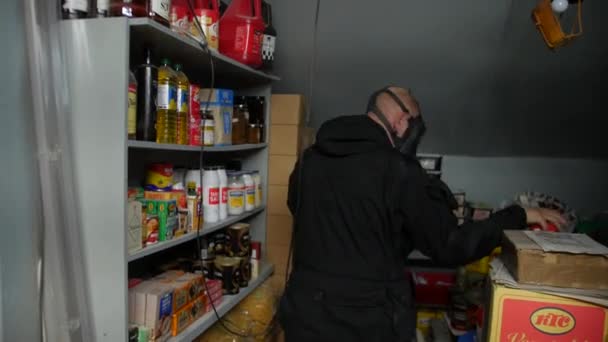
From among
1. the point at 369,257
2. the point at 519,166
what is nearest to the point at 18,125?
the point at 369,257

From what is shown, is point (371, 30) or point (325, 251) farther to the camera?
point (371, 30)

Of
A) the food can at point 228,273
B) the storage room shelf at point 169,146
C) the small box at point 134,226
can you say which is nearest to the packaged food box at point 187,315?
the food can at point 228,273

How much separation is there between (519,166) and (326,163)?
1.95m

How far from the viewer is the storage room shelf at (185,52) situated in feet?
3.87

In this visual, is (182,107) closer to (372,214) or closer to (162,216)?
(162,216)

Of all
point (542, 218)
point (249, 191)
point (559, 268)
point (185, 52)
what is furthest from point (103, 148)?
point (542, 218)

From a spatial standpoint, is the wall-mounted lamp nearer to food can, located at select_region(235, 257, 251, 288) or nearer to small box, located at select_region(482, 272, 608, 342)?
small box, located at select_region(482, 272, 608, 342)

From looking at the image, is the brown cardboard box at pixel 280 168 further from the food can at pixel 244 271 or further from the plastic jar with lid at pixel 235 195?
the food can at pixel 244 271

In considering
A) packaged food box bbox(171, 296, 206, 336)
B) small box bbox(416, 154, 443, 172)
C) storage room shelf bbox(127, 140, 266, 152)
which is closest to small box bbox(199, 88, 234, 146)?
storage room shelf bbox(127, 140, 266, 152)

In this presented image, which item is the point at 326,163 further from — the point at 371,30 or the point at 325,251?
the point at 371,30

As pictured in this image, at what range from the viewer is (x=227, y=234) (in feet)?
6.02

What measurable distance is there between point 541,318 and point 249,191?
1276 mm

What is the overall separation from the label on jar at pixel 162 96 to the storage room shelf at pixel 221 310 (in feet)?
2.41

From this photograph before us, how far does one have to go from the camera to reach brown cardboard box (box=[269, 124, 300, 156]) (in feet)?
7.14
